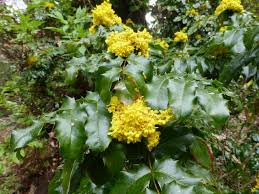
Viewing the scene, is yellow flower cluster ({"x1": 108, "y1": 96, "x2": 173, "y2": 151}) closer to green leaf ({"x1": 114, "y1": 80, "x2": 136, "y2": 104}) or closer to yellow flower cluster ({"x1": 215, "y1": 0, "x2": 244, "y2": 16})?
green leaf ({"x1": 114, "y1": 80, "x2": 136, "y2": 104})

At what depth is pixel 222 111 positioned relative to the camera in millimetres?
901

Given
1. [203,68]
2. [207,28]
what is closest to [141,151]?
[203,68]

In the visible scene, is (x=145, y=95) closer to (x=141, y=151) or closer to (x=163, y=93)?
(x=163, y=93)

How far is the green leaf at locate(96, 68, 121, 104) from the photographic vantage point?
3.35 feet

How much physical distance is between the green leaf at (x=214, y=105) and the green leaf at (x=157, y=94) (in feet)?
0.31

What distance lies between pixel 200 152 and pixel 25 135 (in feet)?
1.75

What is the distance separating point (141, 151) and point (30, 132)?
32cm

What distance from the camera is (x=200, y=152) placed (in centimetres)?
110

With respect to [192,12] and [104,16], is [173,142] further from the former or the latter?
[192,12]

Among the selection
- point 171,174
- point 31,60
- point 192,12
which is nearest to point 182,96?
point 171,174

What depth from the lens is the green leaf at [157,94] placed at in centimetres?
97

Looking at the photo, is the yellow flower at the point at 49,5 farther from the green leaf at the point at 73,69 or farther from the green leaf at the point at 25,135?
the green leaf at the point at 25,135

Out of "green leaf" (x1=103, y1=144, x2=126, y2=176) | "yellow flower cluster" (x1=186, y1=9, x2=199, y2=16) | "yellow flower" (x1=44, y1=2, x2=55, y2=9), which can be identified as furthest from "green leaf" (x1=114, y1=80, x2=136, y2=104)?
"yellow flower cluster" (x1=186, y1=9, x2=199, y2=16)

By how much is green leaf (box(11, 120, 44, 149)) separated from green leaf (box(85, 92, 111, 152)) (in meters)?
0.14
